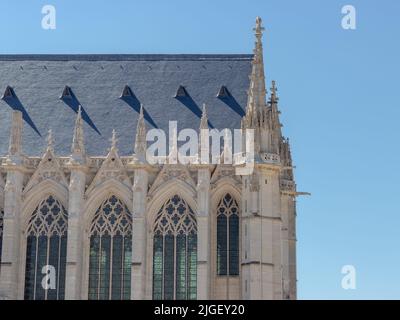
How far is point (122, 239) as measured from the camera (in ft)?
167

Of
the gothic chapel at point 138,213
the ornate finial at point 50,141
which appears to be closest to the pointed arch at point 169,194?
the gothic chapel at point 138,213

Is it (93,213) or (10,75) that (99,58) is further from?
(93,213)

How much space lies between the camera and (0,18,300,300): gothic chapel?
4922 centimetres

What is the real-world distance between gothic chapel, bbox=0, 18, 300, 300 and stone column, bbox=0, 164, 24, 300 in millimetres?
51

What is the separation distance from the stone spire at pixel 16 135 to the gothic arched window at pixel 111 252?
15.6 ft

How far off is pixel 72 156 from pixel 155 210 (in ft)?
15.1

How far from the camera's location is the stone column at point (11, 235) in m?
49.5

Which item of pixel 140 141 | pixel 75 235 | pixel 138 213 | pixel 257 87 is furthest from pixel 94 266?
pixel 257 87

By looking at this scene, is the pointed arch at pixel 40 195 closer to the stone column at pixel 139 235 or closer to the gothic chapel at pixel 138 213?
the gothic chapel at pixel 138 213

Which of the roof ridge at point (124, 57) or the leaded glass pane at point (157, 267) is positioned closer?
the leaded glass pane at point (157, 267)

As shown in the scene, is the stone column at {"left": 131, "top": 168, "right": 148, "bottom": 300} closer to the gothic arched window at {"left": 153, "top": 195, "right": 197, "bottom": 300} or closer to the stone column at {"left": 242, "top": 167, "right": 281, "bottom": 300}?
the gothic arched window at {"left": 153, "top": 195, "right": 197, "bottom": 300}

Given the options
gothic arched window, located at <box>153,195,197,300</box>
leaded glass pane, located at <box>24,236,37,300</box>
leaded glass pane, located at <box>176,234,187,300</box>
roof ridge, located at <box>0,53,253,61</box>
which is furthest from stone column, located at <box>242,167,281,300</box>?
leaded glass pane, located at <box>24,236,37,300</box>

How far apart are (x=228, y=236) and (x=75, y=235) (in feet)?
23.0
